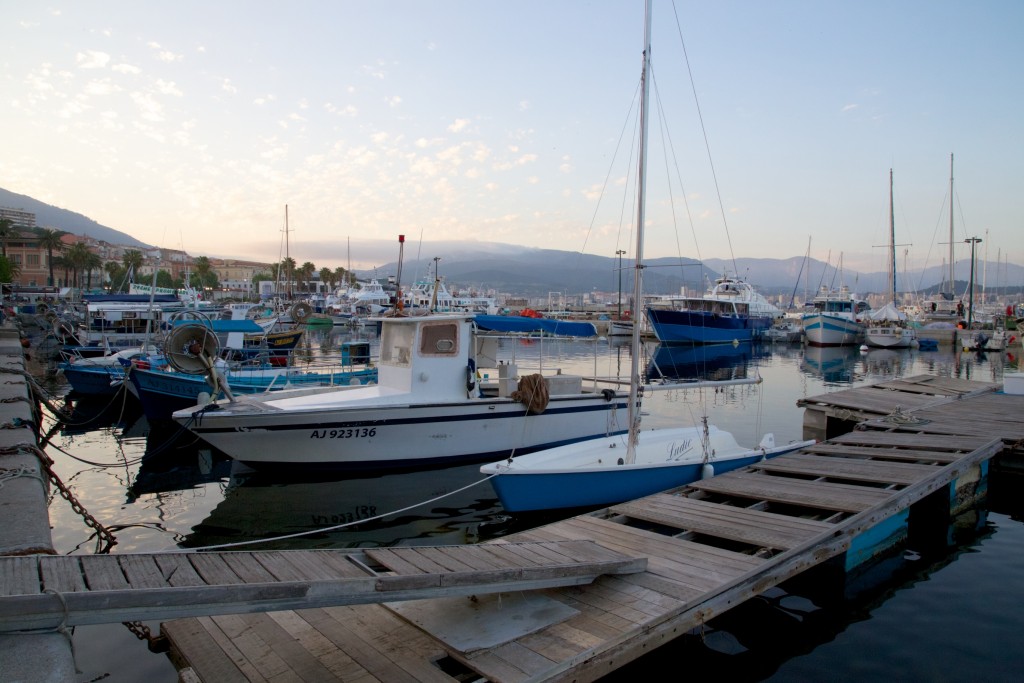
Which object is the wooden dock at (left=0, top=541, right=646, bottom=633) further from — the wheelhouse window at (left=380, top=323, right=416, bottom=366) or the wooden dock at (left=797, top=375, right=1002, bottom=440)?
Answer: the wooden dock at (left=797, top=375, right=1002, bottom=440)

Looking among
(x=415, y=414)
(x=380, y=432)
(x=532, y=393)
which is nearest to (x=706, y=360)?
(x=532, y=393)

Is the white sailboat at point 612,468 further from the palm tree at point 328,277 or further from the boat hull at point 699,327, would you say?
the palm tree at point 328,277

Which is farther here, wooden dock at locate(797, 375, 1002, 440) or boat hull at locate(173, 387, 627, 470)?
wooden dock at locate(797, 375, 1002, 440)

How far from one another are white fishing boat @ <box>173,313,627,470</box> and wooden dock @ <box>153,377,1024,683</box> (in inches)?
190

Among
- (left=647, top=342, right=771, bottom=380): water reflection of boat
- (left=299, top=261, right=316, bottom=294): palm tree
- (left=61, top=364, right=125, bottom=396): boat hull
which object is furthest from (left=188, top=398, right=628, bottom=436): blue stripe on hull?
(left=299, top=261, right=316, bottom=294): palm tree

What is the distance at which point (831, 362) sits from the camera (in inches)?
1676

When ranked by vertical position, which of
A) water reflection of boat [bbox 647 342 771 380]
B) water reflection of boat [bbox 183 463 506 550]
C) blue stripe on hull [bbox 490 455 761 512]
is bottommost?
water reflection of boat [bbox 183 463 506 550]

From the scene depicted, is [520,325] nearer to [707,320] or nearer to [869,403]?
[869,403]

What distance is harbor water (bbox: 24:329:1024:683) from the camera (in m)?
6.27

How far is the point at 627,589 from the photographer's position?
5.83 meters

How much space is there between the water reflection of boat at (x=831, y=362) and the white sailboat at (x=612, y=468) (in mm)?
24157

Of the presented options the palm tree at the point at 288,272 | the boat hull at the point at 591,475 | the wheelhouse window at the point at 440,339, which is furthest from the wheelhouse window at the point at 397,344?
the palm tree at the point at 288,272

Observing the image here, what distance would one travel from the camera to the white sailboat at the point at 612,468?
9.60 metres

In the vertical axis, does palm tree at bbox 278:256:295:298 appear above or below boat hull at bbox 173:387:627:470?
above
